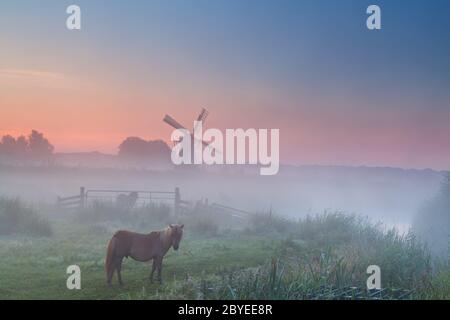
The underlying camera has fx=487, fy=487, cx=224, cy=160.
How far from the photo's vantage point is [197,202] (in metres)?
17.3

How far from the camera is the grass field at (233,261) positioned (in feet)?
26.4

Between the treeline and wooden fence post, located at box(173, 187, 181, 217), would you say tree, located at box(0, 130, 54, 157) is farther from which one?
wooden fence post, located at box(173, 187, 181, 217)

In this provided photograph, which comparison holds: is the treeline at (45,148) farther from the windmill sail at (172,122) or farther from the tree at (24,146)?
the windmill sail at (172,122)

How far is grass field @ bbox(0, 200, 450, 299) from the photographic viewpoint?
8.05 m

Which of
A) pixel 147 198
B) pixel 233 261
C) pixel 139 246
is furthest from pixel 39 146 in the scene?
pixel 139 246

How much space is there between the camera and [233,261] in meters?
11.0

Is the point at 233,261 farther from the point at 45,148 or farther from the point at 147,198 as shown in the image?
the point at 45,148

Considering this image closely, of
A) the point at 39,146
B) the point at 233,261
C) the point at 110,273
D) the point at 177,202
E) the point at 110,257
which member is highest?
the point at 39,146

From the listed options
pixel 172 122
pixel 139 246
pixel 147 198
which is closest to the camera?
pixel 139 246

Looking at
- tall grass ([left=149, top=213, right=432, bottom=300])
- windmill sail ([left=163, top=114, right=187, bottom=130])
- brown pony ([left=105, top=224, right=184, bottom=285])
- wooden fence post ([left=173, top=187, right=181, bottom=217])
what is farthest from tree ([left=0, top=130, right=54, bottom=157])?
brown pony ([left=105, top=224, right=184, bottom=285])

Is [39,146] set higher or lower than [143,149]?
higher

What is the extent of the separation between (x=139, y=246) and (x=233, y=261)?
2.81m
